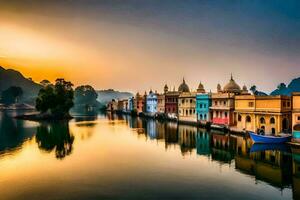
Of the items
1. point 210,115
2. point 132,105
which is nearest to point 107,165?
point 210,115

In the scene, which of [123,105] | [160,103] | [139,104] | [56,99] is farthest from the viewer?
[123,105]

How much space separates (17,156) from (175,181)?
23.3m

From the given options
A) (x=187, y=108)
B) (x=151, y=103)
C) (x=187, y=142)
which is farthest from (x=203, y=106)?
(x=151, y=103)

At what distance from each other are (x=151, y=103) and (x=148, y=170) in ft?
290

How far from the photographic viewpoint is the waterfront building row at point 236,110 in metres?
49.6

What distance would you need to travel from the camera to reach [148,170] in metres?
31.8

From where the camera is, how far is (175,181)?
27.4 m

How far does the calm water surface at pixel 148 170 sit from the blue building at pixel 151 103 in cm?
6498

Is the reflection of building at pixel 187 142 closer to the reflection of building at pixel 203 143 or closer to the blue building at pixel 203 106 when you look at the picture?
the reflection of building at pixel 203 143

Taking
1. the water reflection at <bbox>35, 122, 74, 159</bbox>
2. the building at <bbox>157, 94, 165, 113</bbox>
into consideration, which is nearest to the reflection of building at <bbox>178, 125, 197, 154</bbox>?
the water reflection at <bbox>35, 122, 74, 159</bbox>

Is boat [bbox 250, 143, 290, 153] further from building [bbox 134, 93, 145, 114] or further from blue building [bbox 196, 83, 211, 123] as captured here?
building [bbox 134, 93, 145, 114]

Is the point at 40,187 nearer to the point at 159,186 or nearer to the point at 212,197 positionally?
the point at 159,186

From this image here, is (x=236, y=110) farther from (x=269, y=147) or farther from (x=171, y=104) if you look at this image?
(x=171, y=104)

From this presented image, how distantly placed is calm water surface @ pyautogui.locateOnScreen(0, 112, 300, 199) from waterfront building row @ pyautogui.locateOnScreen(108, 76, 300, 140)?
6.41 meters
